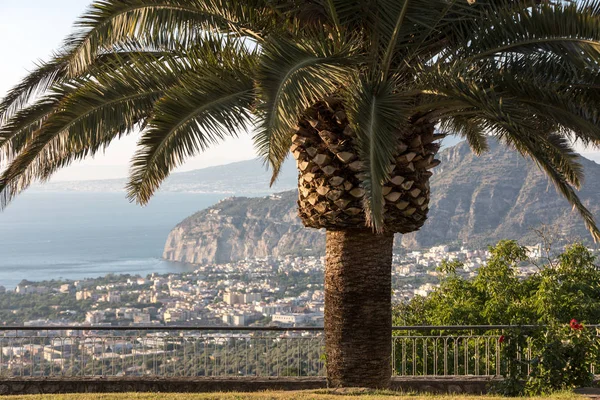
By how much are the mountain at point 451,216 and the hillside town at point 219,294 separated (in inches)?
132

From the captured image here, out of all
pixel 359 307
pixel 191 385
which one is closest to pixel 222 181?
pixel 191 385

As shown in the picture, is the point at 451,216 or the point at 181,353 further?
the point at 451,216

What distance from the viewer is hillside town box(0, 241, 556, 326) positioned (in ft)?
81.5

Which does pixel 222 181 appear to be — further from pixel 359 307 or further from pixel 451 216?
pixel 359 307

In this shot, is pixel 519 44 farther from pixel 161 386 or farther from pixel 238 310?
pixel 238 310

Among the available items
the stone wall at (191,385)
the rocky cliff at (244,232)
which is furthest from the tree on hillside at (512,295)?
the rocky cliff at (244,232)

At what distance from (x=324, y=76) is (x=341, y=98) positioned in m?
1.17

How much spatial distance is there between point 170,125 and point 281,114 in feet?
4.15

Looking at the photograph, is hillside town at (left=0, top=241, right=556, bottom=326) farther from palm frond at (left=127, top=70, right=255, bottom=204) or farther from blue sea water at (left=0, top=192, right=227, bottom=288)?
palm frond at (left=127, top=70, right=255, bottom=204)

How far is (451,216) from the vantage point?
47969mm

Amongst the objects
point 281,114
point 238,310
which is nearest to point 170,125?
point 281,114

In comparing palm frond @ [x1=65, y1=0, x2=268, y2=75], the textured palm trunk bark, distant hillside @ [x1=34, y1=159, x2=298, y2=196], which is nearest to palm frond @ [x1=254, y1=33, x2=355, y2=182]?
palm frond @ [x1=65, y1=0, x2=268, y2=75]

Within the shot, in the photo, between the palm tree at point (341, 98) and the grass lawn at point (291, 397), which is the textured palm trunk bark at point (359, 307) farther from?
the grass lawn at point (291, 397)

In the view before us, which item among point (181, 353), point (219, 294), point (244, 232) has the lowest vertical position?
point (181, 353)
